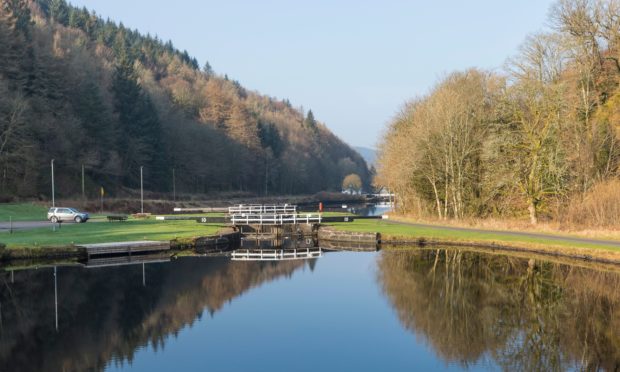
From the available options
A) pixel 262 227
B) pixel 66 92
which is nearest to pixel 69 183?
pixel 66 92

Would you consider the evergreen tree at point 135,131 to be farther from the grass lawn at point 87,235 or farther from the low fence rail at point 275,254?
the low fence rail at point 275,254

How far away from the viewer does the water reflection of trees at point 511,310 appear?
47.2 feet

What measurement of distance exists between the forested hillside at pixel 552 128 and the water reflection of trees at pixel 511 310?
1143cm

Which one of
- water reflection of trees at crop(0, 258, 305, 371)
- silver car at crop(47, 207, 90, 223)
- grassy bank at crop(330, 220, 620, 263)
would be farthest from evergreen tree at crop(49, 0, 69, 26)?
water reflection of trees at crop(0, 258, 305, 371)

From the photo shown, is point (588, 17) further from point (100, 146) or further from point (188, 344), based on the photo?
point (100, 146)

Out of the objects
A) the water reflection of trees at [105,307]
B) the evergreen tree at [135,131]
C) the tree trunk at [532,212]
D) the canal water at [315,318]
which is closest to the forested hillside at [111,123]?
the evergreen tree at [135,131]

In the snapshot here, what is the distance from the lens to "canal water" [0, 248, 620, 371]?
14.2 meters

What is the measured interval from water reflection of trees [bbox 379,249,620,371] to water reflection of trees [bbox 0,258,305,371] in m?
7.84

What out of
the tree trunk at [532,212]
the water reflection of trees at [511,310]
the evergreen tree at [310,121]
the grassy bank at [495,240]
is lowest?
the water reflection of trees at [511,310]

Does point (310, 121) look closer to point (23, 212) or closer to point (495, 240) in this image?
point (23, 212)

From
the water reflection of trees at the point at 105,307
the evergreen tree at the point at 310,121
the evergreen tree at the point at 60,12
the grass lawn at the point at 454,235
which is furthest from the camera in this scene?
the evergreen tree at the point at 310,121

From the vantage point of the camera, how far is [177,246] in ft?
115

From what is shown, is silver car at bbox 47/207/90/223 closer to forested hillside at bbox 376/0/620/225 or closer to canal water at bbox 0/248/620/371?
canal water at bbox 0/248/620/371

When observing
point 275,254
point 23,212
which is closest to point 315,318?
point 275,254
